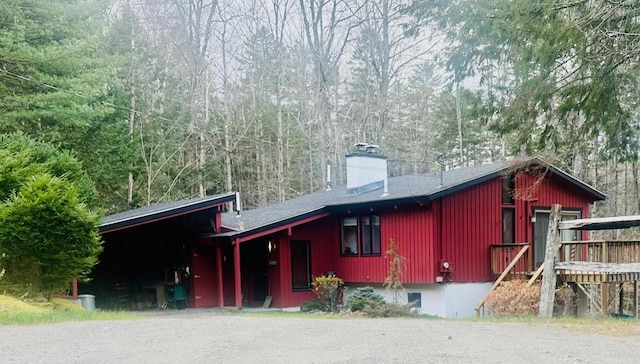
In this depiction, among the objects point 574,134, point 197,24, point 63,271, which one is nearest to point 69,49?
point 63,271

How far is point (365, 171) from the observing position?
1723 centimetres

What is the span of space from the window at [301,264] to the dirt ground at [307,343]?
7.17m

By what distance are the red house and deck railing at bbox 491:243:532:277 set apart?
0.03 meters

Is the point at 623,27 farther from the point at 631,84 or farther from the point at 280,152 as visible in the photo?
the point at 280,152

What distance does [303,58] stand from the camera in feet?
96.1

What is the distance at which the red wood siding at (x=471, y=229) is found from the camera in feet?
47.4

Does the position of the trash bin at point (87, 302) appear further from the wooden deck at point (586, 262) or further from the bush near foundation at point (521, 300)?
the wooden deck at point (586, 262)

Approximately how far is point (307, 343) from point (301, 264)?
9.37 metres

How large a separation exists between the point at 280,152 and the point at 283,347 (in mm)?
22754

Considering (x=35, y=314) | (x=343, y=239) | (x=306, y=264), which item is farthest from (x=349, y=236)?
(x=35, y=314)

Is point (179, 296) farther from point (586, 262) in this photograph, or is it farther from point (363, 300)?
point (586, 262)

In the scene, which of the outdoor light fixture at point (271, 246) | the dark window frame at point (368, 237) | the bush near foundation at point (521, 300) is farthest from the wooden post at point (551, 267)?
the outdoor light fixture at point (271, 246)

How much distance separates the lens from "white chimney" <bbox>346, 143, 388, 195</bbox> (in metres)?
17.1

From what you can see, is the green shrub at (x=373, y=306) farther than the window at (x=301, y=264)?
No
